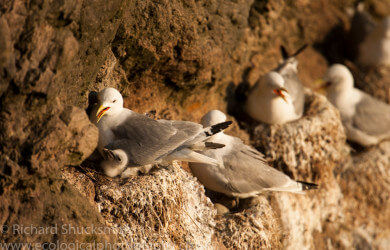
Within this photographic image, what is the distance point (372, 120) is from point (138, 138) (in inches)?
143

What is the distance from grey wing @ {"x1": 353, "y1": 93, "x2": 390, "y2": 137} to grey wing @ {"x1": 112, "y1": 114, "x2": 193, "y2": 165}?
10.6 ft

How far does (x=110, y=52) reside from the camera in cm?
413

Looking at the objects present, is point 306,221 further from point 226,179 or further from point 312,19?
point 312,19

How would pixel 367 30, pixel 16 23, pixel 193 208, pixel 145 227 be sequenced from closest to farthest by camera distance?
pixel 16 23 < pixel 145 227 < pixel 193 208 < pixel 367 30

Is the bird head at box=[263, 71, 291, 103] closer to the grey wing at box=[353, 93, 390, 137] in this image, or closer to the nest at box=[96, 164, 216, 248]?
the grey wing at box=[353, 93, 390, 137]

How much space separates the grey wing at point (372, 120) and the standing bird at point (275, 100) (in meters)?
0.98

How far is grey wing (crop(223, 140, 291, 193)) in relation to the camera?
4.36 m

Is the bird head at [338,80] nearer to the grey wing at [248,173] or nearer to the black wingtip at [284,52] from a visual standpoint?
the black wingtip at [284,52]

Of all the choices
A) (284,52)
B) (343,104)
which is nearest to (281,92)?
(343,104)

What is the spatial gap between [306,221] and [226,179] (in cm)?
159

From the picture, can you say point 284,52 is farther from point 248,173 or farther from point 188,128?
point 188,128

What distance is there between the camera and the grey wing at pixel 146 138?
3.64 metres

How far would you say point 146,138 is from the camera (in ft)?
12.2

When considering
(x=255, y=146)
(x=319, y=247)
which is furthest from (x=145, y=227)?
(x=319, y=247)
